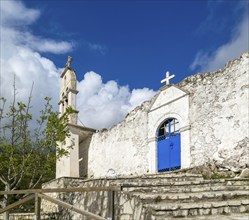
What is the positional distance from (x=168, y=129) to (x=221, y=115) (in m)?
2.49

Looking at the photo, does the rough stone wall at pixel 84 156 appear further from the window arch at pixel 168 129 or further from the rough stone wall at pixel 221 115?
the rough stone wall at pixel 221 115

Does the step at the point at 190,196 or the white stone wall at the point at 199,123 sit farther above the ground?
the white stone wall at the point at 199,123

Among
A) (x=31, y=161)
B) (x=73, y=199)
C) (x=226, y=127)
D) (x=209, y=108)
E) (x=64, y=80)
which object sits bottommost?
(x=73, y=199)

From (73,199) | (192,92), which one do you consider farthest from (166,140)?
(73,199)

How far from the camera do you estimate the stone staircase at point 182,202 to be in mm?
4391

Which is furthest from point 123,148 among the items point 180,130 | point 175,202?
point 175,202

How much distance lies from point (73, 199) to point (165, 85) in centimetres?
641

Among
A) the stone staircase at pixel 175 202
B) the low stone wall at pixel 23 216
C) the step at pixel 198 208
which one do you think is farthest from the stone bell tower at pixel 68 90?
the step at pixel 198 208

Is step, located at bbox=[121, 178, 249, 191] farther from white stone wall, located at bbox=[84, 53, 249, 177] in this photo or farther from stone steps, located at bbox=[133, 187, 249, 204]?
white stone wall, located at bbox=[84, 53, 249, 177]

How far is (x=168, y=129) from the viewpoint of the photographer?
11461 mm

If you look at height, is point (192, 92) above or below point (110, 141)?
above

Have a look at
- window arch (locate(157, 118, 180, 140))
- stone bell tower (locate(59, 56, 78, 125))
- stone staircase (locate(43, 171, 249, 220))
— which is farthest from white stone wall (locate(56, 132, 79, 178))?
stone staircase (locate(43, 171, 249, 220))

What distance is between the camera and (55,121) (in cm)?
817

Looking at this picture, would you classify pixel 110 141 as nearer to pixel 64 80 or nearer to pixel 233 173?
pixel 64 80
